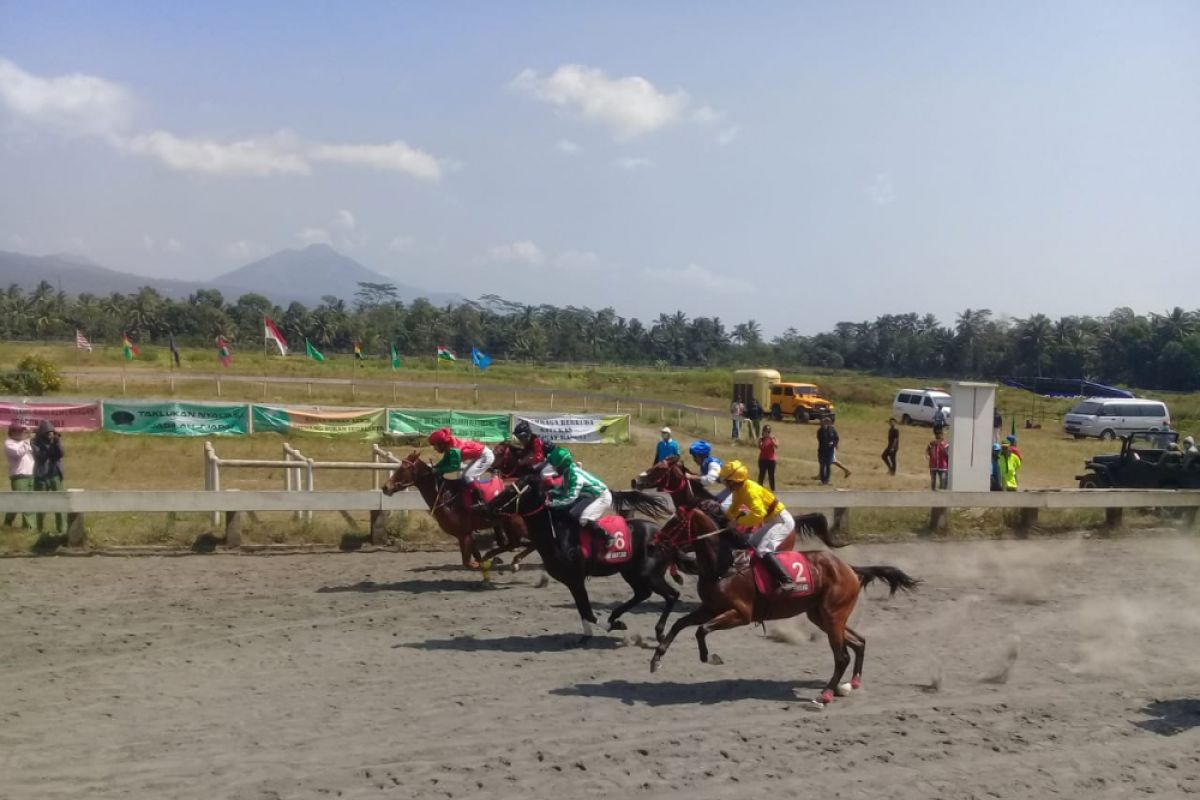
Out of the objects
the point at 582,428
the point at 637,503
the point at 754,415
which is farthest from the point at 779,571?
the point at 754,415

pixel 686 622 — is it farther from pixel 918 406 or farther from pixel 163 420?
pixel 918 406

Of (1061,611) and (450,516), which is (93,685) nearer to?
(450,516)

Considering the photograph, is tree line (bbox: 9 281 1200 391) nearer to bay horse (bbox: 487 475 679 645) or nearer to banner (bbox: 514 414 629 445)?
banner (bbox: 514 414 629 445)

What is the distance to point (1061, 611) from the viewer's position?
12.5 metres

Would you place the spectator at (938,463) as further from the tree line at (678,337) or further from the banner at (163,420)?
the tree line at (678,337)

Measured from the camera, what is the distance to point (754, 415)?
4453cm

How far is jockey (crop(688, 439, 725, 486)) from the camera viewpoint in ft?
35.1

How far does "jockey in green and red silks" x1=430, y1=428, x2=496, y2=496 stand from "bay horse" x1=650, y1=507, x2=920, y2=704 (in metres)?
4.52

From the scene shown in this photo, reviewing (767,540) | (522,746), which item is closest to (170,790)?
(522,746)

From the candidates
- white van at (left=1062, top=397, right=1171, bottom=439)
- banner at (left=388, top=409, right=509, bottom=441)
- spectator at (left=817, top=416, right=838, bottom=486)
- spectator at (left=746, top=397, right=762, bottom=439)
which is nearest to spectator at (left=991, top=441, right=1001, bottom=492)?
spectator at (left=817, top=416, right=838, bottom=486)

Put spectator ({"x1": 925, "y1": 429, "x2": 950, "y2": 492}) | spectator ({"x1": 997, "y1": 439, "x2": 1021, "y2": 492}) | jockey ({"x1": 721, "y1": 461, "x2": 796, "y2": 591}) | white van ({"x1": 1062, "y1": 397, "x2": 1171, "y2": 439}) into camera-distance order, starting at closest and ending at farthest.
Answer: jockey ({"x1": 721, "y1": 461, "x2": 796, "y2": 591})
spectator ({"x1": 997, "y1": 439, "x2": 1021, "y2": 492})
spectator ({"x1": 925, "y1": 429, "x2": 950, "y2": 492})
white van ({"x1": 1062, "y1": 397, "x2": 1171, "y2": 439})

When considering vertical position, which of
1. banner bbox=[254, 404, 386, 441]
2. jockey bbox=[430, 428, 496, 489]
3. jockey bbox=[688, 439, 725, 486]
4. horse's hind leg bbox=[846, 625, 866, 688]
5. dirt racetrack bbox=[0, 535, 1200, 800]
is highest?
jockey bbox=[688, 439, 725, 486]

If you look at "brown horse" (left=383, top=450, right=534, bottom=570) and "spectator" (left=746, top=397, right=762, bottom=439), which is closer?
"brown horse" (left=383, top=450, right=534, bottom=570)

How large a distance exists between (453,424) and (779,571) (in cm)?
2108
